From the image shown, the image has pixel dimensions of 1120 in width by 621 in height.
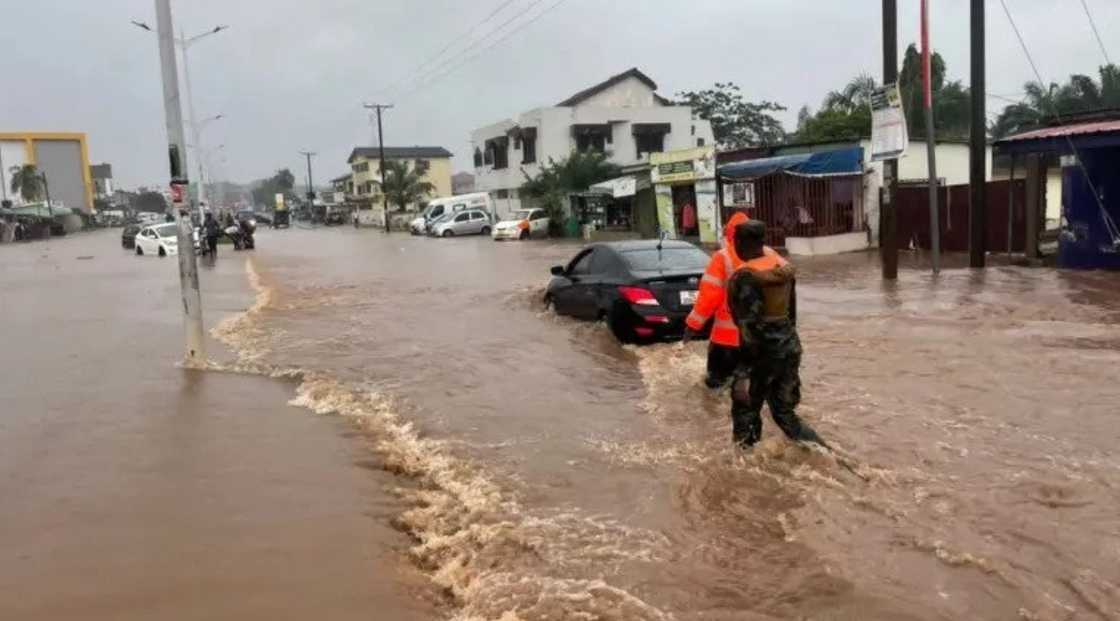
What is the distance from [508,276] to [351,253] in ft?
47.1

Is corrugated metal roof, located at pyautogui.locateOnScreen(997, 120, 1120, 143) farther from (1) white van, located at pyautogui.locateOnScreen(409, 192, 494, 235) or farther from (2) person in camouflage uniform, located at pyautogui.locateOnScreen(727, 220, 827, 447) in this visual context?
(1) white van, located at pyautogui.locateOnScreen(409, 192, 494, 235)

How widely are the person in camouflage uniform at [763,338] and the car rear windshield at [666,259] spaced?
4178 millimetres

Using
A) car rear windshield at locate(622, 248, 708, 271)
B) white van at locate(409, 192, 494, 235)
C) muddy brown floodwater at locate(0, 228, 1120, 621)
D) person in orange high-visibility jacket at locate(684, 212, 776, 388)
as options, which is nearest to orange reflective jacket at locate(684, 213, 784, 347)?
person in orange high-visibility jacket at locate(684, 212, 776, 388)

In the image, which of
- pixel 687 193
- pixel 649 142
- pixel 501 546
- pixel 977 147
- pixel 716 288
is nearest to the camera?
pixel 501 546

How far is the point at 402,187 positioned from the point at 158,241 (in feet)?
113

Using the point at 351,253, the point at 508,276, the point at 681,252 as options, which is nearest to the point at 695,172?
the point at 508,276

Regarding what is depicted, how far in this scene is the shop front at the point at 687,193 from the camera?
29.3 metres

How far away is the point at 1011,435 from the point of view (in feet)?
20.8

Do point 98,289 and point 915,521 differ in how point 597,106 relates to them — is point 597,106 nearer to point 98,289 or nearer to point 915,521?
point 98,289

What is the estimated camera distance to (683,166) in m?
30.4

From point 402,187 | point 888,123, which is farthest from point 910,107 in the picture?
point 402,187

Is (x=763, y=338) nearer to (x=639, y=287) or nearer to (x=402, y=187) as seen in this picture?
(x=639, y=287)

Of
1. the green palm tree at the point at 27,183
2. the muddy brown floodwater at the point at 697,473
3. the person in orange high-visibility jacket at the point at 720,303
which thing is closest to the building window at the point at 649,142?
the muddy brown floodwater at the point at 697,473

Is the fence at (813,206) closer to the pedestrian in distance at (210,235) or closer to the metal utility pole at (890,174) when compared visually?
the metal utility pole at (890,174)
